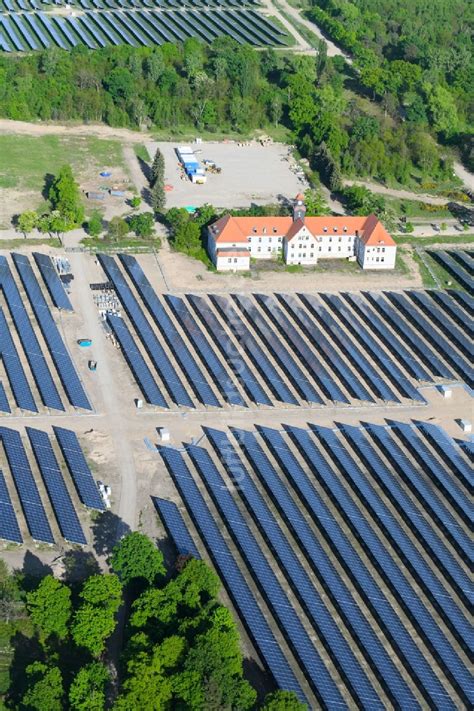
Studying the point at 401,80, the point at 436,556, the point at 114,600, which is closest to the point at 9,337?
the point at 114,600

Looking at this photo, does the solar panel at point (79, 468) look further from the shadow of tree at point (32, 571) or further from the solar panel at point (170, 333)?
the solar panel at point (170, 333)

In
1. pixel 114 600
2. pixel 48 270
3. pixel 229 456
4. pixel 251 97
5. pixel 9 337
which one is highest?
pixel 251 97

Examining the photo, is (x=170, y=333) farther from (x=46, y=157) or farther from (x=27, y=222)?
(x=46, y=157)

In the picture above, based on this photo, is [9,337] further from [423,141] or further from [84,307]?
[423,141]

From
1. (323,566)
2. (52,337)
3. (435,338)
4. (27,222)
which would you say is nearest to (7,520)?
(323,566)

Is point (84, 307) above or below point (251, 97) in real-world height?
below

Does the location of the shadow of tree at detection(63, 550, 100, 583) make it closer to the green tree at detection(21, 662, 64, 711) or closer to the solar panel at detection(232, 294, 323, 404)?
the green tree at detection(21, 662, 64, 711)

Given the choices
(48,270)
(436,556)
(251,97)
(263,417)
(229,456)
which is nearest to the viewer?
(436,556)
